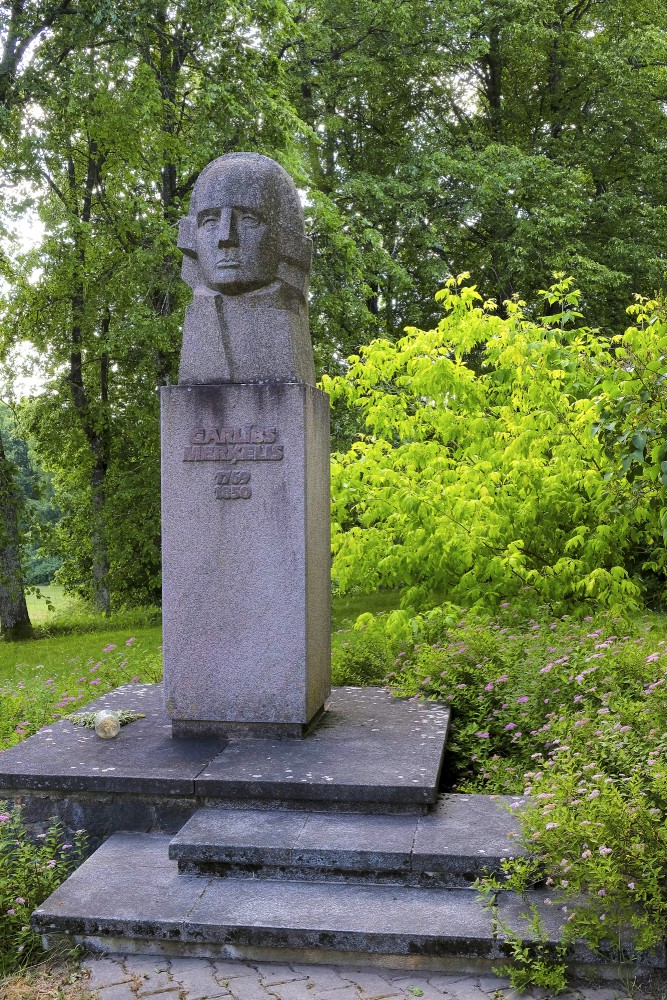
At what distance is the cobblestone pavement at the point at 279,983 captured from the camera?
344cm

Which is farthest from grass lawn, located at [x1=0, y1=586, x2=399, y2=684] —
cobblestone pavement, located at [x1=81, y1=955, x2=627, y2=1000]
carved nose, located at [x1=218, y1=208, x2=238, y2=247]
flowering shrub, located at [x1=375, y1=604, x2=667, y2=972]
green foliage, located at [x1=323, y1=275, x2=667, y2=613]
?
cobblestone pavement, located at [x1=81, y1=955, x2=627, y2=1000]

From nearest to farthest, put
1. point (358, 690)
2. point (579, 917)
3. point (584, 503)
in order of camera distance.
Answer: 1. point (579, 917)
2. point (358, 690)
3. point (584, 503)

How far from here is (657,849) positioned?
3.55 meters

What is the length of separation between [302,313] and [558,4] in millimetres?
15897

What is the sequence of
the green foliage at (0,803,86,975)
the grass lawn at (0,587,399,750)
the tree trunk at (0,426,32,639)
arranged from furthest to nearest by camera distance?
the tree trunk at (0,426,32,639) → the grass lawn at (0,587,399,750) → the green foliage at (0,803,86,975)

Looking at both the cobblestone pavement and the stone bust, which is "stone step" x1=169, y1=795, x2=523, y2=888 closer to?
the cobblestone pavement

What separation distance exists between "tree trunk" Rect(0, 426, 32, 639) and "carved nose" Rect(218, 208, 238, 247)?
11.4 m

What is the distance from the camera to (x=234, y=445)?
17.8 ft

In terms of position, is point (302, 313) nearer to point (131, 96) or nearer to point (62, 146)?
point (131, 96)

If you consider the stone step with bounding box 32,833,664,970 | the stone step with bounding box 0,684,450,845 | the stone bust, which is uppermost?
the stone bust

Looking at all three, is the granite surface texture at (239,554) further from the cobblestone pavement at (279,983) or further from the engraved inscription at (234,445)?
the cobblestone pavement at (279,983)

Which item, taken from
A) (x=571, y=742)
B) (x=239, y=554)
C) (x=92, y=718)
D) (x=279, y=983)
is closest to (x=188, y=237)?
(x=239, y=554)

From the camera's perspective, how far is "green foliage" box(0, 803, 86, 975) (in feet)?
12.8

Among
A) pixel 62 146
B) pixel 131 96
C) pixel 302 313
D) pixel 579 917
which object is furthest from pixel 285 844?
pixel 62 146
